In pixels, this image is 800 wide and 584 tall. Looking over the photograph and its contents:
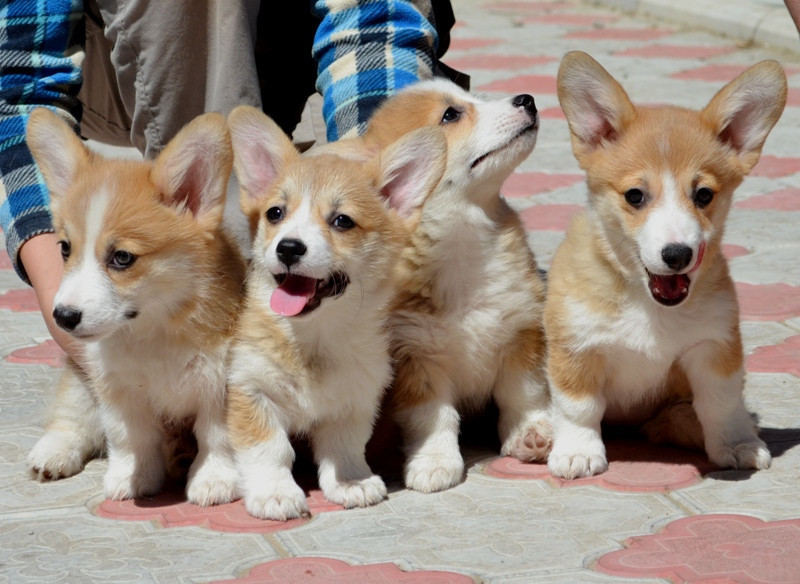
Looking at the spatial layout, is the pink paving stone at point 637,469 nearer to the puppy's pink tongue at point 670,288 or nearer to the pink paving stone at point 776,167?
the puppy's pink tongue at point 670,288

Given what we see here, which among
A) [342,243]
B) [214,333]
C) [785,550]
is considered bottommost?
[785,550]

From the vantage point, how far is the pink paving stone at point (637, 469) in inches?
129

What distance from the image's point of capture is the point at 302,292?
317 centimetres

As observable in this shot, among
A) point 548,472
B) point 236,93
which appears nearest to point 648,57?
point 236,93

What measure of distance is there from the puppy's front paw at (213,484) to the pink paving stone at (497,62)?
6.26m

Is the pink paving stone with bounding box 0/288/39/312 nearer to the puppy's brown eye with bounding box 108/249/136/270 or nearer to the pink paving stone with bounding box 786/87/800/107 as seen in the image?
the puppy's brown eye with bounding box 108/249/136/270

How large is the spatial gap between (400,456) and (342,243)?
31.1 inches

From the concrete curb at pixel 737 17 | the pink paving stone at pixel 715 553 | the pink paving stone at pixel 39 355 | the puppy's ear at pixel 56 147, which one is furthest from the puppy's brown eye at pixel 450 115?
the concrete curb at pixel 737 17

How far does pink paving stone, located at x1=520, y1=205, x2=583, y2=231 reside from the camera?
5754mm

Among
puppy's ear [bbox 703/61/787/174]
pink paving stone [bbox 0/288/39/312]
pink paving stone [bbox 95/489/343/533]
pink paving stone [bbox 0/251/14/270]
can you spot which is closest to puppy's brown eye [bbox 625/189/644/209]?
puppy's ear [bbox 703/61/787/174]

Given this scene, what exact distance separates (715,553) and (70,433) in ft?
5.87

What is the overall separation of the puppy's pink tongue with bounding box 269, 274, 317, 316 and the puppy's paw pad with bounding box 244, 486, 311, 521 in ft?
1.50

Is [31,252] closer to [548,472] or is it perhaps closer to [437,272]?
[437,272]

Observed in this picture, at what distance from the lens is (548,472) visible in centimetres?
341
